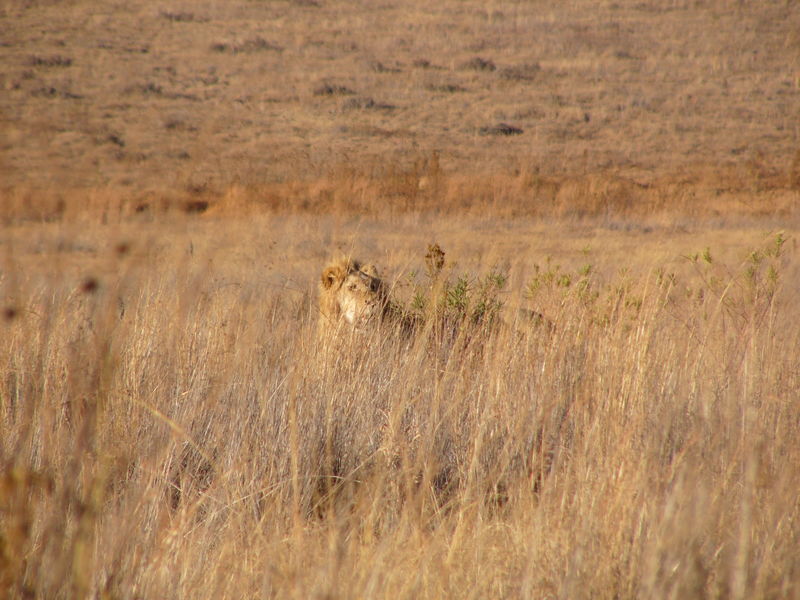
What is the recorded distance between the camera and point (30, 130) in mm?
1521

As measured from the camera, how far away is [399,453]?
3018mm

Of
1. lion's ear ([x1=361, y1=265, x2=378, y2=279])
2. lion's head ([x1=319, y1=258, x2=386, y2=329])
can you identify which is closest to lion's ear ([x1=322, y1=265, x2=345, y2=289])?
lion's head ([x1=319, y1=258, x2=386, y2=329])

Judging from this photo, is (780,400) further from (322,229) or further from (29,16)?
(29,16)

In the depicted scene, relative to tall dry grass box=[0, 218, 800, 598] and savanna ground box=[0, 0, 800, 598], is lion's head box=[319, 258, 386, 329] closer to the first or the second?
savanna ground box=[0, 0, 800, 598]

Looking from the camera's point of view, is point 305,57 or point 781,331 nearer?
point 781,331

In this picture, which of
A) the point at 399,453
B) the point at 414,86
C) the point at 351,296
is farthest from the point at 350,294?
the point at 414,86

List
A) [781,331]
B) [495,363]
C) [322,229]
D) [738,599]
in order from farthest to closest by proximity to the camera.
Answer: [322,229], [781,331], [495,363], [738,599]

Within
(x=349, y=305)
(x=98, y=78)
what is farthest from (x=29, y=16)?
(x=349, y=305)

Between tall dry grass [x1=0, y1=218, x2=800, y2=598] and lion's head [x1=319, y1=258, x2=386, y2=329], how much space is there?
28 cm

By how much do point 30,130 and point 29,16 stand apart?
1269 inches

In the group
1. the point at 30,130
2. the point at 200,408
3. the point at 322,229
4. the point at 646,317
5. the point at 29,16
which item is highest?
the point at 29,16

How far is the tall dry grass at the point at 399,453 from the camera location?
197cm

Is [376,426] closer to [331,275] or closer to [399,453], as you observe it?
[399,453]

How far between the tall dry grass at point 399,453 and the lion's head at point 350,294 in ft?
0.92
